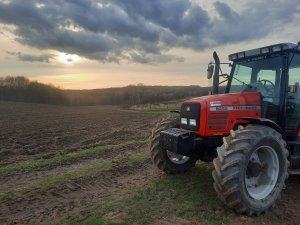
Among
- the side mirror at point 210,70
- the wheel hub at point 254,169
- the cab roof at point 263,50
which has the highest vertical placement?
the cab roof at point 263,50

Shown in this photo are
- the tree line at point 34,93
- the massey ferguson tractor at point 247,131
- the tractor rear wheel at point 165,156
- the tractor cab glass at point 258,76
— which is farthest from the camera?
the tree line at point 34,93

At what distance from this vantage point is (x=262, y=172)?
6.01 meters

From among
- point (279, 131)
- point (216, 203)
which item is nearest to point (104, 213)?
point (216, 203)

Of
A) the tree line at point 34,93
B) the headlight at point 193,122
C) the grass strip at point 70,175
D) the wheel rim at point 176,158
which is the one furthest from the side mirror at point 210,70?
the tree line at point 34,93

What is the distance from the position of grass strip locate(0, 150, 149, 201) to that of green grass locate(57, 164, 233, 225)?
1.55 metres

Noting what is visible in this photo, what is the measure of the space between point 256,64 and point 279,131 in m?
1.57

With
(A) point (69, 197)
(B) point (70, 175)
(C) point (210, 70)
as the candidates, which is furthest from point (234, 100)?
(B) point (70, 175)

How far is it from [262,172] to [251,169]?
0.30 meters

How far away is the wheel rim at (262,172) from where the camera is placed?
5.81 m

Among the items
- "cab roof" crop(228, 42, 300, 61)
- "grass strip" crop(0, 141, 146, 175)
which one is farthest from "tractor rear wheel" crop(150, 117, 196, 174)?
"grass strip" crop(0, 141, 146, 175)

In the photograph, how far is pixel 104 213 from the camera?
551 cm

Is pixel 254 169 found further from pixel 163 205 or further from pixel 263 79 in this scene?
→ pixel 263 79

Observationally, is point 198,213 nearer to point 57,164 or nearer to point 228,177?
point 228,177

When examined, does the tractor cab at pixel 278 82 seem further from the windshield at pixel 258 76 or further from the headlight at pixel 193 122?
the headlight at pixel 193 122
